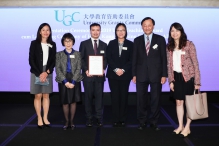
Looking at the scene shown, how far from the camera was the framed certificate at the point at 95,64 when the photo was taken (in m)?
3.85

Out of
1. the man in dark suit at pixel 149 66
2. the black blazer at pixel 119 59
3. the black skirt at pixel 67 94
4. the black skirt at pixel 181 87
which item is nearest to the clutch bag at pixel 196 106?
the black skirt at pixel 181 87

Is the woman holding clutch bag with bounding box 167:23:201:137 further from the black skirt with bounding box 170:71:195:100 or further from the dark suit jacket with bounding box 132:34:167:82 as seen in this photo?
the dark suit jacket with bounding box 132:34:167:82

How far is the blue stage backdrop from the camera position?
5.37m

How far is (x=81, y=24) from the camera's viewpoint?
5.41 m

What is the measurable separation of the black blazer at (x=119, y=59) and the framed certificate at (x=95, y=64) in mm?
165

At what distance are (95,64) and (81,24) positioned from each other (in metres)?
1.89

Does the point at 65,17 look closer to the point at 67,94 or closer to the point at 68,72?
the point at 68,72

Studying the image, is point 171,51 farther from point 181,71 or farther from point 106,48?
point 106,48

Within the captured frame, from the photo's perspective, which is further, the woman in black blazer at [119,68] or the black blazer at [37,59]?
the woman in black blazer at [119,68]

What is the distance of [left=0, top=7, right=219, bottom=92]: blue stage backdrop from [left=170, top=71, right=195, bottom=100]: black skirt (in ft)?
7.29

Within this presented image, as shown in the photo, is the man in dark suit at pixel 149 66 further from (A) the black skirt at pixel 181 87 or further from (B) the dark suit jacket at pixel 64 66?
(B) the dark suit jacket at pixel 64 66

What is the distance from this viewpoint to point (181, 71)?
3.39 meters

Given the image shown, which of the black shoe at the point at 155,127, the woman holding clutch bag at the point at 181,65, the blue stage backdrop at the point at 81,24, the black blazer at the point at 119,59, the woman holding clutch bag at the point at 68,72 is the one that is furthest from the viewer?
the blue stage backdrop at the point at 81,24

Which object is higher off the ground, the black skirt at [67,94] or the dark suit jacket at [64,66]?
the dark suit jacket at [64,66]
